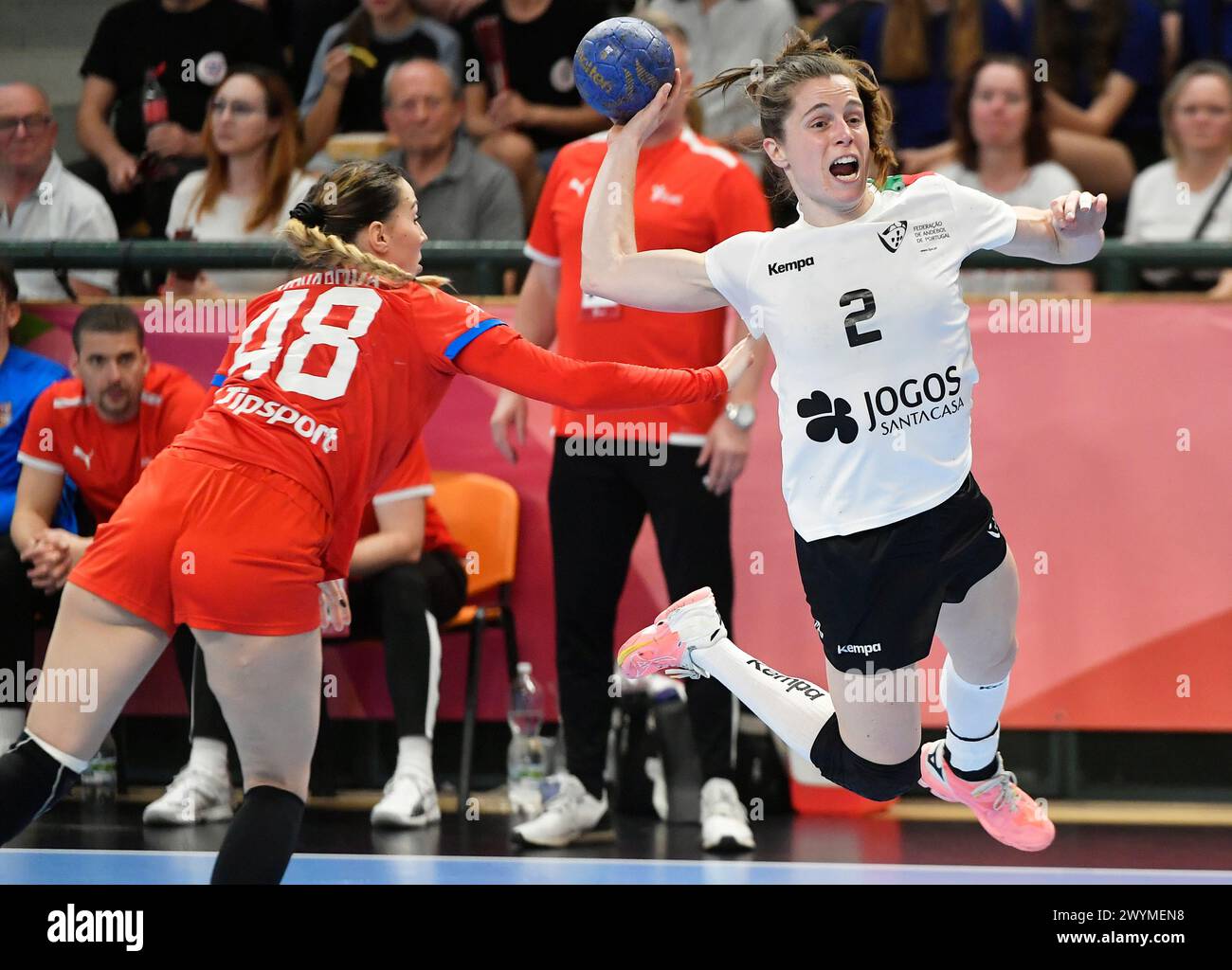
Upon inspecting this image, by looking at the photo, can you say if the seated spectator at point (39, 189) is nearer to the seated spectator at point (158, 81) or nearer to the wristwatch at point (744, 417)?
the seated spectator at point (158, 81)

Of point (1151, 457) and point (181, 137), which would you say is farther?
point (181, 137)

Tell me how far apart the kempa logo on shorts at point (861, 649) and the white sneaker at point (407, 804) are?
7.48ft

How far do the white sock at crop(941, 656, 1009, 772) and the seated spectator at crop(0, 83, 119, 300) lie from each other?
434 centimetres

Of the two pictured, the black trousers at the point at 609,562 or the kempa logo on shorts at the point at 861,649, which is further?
the black trousers at the point at 609,562

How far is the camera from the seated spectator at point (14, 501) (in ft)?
20.2

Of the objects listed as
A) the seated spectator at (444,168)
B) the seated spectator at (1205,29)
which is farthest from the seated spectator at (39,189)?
the seated spectator at (1205,29)

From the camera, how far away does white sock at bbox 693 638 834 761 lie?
4.29m

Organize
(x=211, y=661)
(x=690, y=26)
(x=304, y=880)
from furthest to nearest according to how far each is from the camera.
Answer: (x=690, y=26)
(x=304, y=880)
(x=211, y=661)

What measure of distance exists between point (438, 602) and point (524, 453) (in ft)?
2.56

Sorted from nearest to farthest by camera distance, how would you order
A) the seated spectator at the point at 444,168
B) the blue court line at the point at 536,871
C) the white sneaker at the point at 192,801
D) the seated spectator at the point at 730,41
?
1. the blue court line at the point at 536,871
2. the white sneaker at the point at 192,801
3. the seated spectator at the point at 444,168
4. the seated spectator at the point at 730,41

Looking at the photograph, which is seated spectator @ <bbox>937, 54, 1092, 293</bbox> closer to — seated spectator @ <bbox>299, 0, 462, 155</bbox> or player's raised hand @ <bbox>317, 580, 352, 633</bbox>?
seated spectator @ <bbox>299, 0, 462, 155</bbox>
